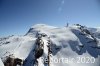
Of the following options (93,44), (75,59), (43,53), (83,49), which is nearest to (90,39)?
(93,44)

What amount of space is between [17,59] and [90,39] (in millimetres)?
65698

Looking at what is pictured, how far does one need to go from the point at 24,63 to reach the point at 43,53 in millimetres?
12342

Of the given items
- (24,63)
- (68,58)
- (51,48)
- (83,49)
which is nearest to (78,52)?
(83,49)

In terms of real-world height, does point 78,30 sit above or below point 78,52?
above

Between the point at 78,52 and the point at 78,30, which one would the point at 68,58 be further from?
the point at 78,30

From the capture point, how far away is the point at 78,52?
106m

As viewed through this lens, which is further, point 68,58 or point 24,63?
point 68,58

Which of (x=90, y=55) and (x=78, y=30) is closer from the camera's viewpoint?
(x=90, y=55)

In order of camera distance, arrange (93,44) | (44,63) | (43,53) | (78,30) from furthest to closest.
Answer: (78,30), (93,44), (43,53), (44,63)

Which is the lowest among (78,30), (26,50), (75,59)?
(75,59)

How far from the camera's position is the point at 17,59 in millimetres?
80938

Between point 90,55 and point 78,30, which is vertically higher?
point 78,30

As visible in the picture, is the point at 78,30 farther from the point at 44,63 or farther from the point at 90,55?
the point at 44,63

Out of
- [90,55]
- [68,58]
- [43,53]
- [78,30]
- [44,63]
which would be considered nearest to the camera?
[44,63]
